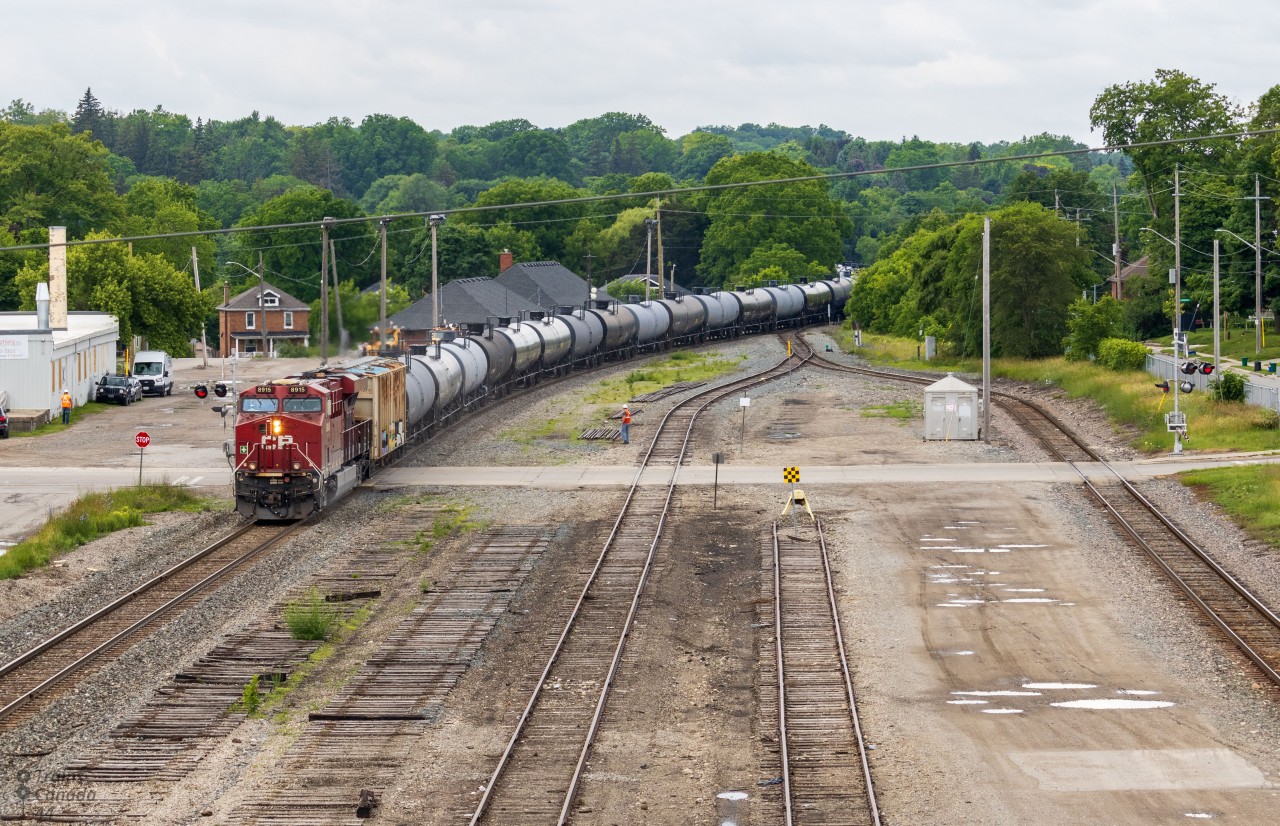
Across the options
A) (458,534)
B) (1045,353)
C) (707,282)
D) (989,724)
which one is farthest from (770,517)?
(707,282)

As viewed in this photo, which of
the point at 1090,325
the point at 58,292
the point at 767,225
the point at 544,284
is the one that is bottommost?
the point at 1090,325

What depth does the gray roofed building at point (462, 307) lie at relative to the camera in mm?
102688

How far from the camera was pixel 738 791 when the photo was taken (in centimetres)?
1838

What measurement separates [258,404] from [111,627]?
414 inches

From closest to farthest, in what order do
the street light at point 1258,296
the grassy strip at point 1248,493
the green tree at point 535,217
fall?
the grassy strip at point 1248,493 → the street light at point 1258,296 → the green tree at point 535,217

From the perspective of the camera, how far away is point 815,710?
71.3ft

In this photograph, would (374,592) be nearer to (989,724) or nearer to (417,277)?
(989,724)

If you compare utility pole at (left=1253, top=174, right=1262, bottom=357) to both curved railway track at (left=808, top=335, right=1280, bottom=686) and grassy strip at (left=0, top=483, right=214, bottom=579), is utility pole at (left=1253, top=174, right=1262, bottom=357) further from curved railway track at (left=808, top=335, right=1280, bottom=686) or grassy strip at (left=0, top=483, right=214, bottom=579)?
grassy strip at (left=0, top=483, right=214, bottom=579)

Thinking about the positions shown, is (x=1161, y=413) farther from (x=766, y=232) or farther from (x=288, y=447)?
(x=766, y=232)

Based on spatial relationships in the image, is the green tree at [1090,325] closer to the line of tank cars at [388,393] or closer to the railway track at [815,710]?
the line of tank cars at [388,393]

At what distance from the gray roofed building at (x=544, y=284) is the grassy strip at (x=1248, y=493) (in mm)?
78552

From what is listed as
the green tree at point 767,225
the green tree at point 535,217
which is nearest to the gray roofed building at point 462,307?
the green tree at point 767,225

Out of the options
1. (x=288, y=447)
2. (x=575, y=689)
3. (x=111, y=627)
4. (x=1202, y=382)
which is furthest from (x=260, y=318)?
(x=575, y=689)

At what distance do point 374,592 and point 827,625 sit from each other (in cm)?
892
